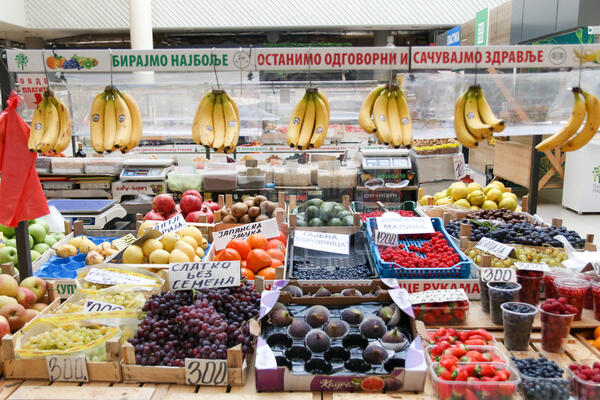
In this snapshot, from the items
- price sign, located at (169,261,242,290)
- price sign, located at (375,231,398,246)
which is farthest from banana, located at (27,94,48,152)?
price sign, located at (375,231,398,246)

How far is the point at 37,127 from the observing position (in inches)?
104

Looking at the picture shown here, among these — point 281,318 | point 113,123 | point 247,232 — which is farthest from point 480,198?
point 113,123

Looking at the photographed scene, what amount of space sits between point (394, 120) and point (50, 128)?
186cm

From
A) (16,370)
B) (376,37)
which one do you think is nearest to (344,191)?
(16,370)

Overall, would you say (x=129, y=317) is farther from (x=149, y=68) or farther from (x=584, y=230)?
(x=584, y=230)

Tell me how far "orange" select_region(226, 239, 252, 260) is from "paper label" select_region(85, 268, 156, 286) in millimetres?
598

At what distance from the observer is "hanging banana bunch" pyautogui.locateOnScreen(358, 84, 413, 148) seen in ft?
8.78

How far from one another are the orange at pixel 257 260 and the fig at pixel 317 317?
0.82 m

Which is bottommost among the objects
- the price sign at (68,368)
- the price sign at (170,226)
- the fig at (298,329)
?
the price sign at (68,368)

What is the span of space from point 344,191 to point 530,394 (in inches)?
159

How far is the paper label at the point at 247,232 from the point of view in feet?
11.2

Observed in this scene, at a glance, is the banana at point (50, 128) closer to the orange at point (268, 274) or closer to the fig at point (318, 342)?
the orange at point (268, 274)

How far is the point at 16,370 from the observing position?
2039 mm

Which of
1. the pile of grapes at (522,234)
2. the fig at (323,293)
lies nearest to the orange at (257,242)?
the fig at (323,293)
